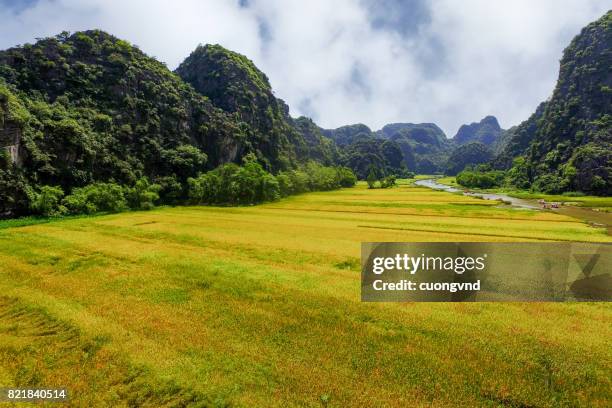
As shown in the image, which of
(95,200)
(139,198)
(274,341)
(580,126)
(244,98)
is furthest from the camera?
(244,98)

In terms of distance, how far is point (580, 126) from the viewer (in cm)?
14188

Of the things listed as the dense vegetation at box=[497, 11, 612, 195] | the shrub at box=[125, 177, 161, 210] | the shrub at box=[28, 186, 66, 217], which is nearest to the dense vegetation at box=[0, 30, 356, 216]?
the shrub at box=[28, 186, 66, 217]

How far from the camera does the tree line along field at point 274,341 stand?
34.1 ft

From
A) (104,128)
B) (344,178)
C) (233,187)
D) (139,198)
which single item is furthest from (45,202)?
(344,178)

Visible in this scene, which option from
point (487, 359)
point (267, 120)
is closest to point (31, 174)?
point (487, 359)

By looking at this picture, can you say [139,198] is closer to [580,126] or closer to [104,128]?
[104,128]

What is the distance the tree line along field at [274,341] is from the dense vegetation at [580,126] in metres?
128

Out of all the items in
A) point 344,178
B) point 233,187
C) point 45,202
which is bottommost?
point 45,202

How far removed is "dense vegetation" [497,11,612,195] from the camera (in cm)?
11144

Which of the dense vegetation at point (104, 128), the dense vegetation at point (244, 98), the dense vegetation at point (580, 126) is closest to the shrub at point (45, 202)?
the dense vegetation at point (104, 128)

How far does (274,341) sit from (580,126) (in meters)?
188

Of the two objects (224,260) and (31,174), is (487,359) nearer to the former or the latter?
(224,260)

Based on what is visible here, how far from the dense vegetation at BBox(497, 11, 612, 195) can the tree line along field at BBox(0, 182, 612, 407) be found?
422 ft

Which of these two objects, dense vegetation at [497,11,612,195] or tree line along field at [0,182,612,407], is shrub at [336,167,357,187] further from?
tree line along field at [0,182,612,407]
